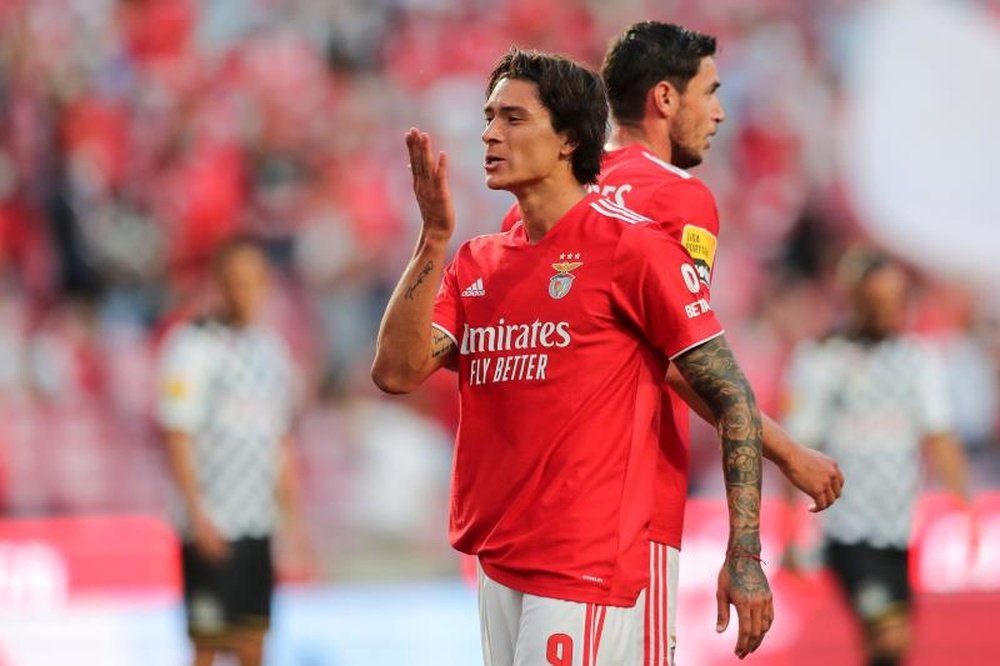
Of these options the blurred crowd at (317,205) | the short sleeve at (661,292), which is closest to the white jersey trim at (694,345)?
the short sleeve at (661,292)

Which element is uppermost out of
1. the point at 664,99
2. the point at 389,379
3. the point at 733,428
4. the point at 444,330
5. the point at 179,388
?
the point at 664,99

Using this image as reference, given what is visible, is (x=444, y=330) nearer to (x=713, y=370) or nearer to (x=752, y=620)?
(x=713, y=370)

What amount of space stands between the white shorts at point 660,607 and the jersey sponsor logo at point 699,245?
688 mm

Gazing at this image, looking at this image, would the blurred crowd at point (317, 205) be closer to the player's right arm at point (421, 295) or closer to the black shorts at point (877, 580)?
the black shorts at point (877, 580)

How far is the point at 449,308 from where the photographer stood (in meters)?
4.12

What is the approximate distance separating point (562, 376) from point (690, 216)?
643 mm

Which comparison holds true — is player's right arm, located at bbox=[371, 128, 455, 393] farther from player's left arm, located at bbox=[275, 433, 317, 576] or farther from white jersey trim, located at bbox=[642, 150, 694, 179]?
player's left arm, located at bbox=[275, 433, 317, 576]

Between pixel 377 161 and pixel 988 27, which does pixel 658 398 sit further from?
pixel 988 27

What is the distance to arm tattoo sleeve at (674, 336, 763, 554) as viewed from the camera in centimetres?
379

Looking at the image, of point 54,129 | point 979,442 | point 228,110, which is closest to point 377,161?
point 228,110

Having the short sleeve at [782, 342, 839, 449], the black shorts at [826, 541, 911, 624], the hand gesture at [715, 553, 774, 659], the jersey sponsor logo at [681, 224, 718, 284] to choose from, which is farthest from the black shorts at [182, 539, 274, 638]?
the hand gesture at [715, 553, 774, 659]

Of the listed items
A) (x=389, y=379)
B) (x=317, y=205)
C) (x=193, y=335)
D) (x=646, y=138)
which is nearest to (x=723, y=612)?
(x=389, y=379)

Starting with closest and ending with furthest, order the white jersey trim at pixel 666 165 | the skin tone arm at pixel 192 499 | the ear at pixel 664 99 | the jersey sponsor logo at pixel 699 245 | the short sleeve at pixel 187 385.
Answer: the jersey sponsor logo at pixel 699 245, the white jersey trim at pixel 666 165, the ear at pixel 664 99, the skin tone arm at pixel 192 499, the short sleeve at pixel 187 385

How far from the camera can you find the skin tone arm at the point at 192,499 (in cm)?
789
